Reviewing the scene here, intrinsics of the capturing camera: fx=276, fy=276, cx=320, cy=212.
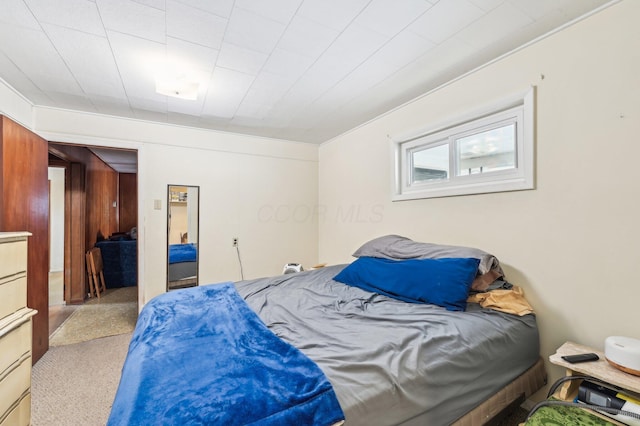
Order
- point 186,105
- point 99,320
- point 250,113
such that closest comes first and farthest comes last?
point 186,105, point 250,113, point 99,320

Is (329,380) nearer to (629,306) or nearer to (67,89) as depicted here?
→ (629,306)

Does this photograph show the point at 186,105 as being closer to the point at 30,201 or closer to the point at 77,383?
the point at 30,201

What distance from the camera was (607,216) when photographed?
1.56 m

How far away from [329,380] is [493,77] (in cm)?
236

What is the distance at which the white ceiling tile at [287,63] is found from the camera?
2020 millimetres

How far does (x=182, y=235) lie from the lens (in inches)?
137

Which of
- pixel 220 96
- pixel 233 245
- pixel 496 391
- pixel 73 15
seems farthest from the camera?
pixel 233 245

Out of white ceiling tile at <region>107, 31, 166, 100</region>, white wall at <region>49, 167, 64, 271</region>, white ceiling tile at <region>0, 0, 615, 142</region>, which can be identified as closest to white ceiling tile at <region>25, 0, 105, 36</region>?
white ceiling tile at <region>0, 0, 615, 142</region>

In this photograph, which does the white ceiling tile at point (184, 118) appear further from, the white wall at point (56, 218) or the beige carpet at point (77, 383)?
the white wall at point (56, 218)

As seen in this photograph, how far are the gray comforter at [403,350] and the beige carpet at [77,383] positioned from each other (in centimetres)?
126

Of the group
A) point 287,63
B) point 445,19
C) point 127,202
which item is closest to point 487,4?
point 445,19

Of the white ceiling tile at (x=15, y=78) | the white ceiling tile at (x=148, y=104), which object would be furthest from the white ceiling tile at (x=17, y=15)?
the white ceiling tile at (x=148, y=104)

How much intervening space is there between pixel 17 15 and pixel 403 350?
9.16 feet

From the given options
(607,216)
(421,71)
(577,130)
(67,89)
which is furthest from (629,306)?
(67,89)
